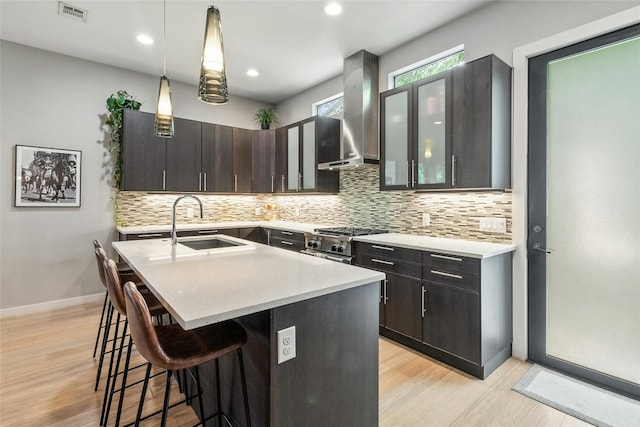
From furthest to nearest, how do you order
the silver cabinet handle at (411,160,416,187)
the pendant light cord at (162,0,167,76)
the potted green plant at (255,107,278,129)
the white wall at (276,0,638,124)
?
1. the potted green plant at (255,107,278,129)
2. the silver cabinet handle at (411,160,416,187)
3. the pendant light cord at (162,0,167,76)
4. the white wall at (276,0,638,124)

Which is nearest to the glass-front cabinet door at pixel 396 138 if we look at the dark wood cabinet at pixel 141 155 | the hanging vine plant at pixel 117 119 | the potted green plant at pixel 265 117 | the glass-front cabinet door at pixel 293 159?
the glass-front cabinet door at pixel 293 159

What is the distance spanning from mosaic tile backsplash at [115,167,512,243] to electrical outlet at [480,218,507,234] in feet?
0.11

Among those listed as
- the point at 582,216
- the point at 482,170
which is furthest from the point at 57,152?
the point at 582,216

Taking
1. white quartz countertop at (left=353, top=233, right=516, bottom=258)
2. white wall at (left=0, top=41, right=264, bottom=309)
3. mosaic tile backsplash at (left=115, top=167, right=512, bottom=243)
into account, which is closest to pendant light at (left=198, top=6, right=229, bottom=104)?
white quartz countertop at (left=353, top=233, right=516, bottom=258)

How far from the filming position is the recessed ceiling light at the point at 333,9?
2.95 meters

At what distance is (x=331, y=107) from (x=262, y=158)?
4.46 feet

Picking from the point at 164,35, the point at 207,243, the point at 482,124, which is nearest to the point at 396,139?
the point at 482,124

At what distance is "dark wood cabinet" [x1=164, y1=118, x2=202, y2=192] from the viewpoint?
4.43 m

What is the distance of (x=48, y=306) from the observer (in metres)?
3.94

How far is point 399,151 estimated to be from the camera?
10.8 feet

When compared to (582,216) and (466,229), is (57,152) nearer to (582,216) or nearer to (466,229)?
(466,229)

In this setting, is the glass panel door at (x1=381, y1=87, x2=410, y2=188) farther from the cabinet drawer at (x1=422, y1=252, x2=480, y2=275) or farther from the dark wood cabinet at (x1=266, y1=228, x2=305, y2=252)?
the dark wood cabinet at (x1=266, y1=228, x2=305, y2=252)

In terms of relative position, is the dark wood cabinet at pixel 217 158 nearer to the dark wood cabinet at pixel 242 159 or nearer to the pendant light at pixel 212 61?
the dark wood cabinet at pixel 242 159

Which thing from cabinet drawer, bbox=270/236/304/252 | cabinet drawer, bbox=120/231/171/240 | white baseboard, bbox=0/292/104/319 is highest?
cabinet drawer, bbox=120/231/171/240
